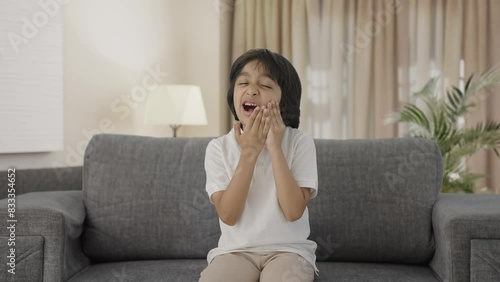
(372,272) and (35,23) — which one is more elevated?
(35,23)

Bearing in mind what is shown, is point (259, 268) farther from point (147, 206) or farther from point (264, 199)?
point (147, 206)

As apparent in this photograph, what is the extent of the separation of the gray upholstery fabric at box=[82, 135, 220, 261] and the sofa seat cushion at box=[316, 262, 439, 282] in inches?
17.6

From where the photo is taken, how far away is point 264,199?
78.7 inches

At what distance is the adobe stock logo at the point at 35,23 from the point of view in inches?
124

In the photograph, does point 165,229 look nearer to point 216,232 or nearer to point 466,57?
point 216,232

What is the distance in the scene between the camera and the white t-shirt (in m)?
1.94

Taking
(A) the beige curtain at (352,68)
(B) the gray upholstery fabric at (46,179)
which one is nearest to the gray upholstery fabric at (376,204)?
(B) the gray upholstery fabric at (46,179)

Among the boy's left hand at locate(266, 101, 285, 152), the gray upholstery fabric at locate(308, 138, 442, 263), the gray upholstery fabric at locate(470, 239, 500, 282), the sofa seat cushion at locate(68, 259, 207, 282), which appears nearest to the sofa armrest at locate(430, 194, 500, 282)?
the gray upholstery fabric at locate(470, 239, 500, 282)

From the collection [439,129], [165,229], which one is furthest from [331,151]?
[439,129]

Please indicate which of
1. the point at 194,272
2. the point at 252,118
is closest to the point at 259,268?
the point at 194,272

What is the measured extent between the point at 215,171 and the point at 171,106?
7.89ft

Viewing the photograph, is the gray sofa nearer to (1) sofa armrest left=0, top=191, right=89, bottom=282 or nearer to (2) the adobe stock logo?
(1) sofa armrest left=0, top=191, right=89, bottom=282

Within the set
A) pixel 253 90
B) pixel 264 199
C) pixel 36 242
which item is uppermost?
pixel 253 90

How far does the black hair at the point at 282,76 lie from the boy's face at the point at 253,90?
0.02 meters
